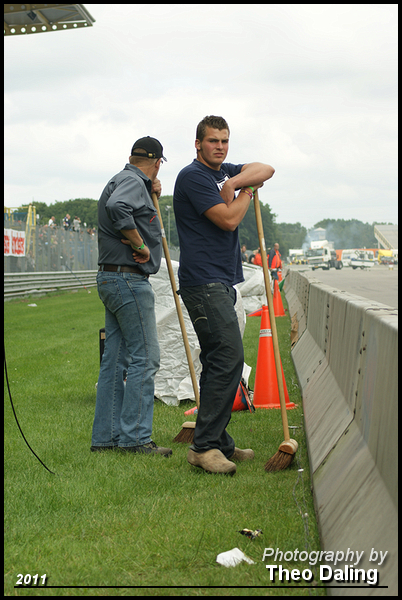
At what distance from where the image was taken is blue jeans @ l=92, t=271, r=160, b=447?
5035 millimetres

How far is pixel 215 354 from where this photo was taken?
14.6ft

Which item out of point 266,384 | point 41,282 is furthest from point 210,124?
point 41,282

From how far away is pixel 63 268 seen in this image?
33.8m

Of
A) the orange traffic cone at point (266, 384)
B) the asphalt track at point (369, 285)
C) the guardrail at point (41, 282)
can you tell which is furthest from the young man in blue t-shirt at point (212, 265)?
the guardrail at point (41, 282)

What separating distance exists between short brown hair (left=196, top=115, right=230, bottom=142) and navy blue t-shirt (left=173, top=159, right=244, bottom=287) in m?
0.20

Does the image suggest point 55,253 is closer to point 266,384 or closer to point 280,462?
point 266,384

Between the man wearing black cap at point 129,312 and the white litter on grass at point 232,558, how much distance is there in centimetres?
191

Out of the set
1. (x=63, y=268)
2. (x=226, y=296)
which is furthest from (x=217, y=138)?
(x=63, y=268)

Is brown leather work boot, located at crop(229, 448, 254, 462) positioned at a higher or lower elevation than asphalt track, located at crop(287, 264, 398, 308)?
lower

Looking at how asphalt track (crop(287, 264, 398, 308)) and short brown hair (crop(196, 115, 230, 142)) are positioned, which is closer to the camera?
short brown hair (crop(196, 115, 230, 142))

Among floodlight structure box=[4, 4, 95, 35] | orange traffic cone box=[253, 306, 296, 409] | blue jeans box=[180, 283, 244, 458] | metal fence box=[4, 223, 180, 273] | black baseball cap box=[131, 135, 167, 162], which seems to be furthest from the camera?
metal fence box=[4, 223, 180, 273]

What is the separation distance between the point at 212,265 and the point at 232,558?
2039 millimetres

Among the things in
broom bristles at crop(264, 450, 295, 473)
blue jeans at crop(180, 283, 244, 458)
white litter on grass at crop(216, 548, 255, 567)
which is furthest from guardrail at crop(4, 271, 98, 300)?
white litter on grass at crop(216, 548, 255, 567)

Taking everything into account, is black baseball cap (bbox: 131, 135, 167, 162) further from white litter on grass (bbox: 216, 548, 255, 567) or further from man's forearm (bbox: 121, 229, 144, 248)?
white litter on grass (bbox: 216, 548, 255, 567)
